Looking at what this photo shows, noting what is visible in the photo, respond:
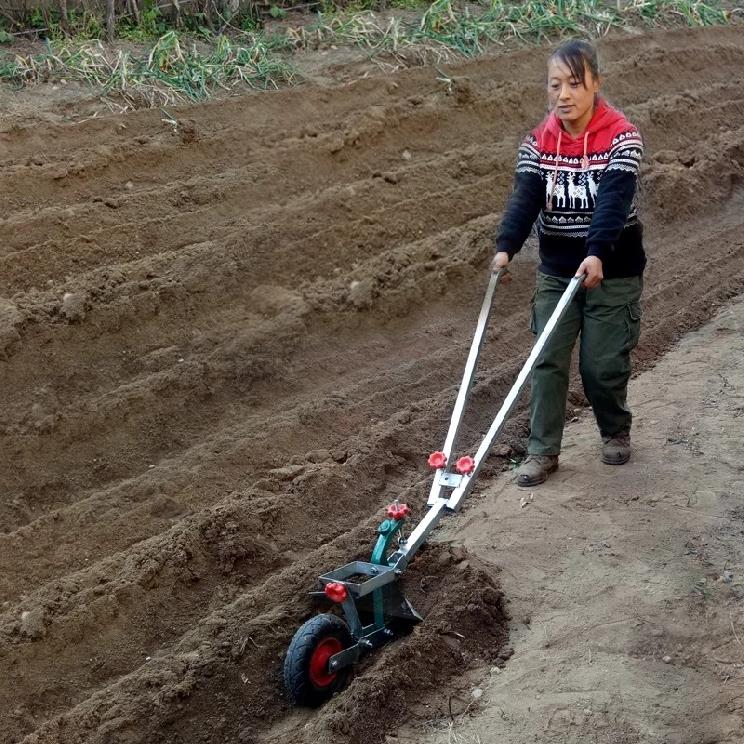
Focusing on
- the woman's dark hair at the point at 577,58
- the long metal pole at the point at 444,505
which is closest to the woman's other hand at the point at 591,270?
the long metal pole at the point at 444,505

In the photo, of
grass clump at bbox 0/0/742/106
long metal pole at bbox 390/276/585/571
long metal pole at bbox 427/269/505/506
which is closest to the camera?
long metal pole at bbox 390/276/585/571

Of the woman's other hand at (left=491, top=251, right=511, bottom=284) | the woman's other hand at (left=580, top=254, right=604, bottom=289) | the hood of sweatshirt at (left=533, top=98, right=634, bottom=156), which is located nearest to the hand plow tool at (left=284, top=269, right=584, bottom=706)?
the woman's other hand at (left=580, top=254, right=604, bottom=289)

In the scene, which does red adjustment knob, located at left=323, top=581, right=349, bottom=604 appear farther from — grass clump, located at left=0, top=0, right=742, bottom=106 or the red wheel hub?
grass clump, located at left=0, top=0, right=742, bottom=106

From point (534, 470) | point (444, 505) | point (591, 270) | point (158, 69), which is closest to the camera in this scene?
point (444, 505)

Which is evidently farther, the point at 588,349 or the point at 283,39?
the point at 283,39

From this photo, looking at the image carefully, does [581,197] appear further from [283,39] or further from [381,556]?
[283,39]

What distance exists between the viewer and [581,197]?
509 cm

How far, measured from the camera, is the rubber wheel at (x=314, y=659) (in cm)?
417

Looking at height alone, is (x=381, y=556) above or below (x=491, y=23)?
below

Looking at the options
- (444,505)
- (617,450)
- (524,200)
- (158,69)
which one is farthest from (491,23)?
(444,505)

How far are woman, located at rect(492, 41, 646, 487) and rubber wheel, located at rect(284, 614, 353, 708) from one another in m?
1.64

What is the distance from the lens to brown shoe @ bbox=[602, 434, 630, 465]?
5684 mm

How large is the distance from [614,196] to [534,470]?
142 centimetres

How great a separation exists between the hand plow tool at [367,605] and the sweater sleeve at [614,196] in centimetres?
58
